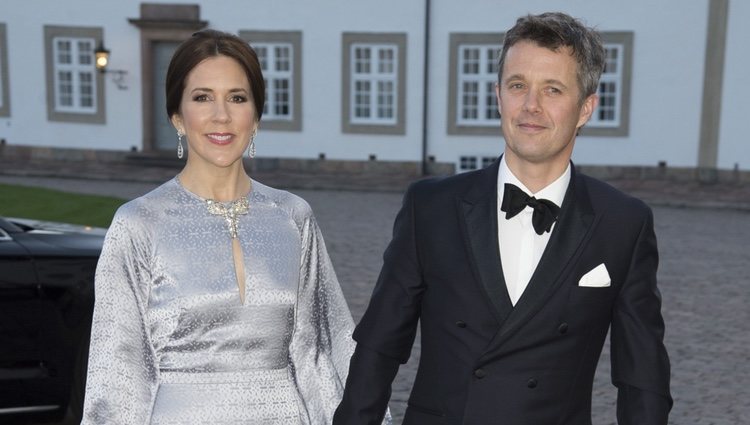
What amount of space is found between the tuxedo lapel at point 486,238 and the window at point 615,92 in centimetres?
2038

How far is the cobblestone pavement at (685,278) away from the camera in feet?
21.5

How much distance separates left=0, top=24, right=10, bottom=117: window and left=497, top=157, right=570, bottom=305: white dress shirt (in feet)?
82.7

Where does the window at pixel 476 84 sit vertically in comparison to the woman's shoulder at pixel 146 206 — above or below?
above

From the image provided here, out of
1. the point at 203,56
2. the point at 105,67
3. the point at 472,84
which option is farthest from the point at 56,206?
the point at 472,84

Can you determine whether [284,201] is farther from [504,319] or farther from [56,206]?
[56,206]

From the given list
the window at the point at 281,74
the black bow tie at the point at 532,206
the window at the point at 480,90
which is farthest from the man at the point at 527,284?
the window at the point at 281,74

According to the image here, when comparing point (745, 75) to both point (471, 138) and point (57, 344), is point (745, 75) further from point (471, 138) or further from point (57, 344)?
point (57, 344)

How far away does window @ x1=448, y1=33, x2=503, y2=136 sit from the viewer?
23.3 m

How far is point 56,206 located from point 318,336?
34.3 feet

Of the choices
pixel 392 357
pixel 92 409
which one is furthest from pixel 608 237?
pixel 92 409

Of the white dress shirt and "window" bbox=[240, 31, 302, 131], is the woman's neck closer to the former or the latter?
the white dress shirt

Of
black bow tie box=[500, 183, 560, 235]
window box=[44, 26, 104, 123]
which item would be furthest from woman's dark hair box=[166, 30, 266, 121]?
window box=[44, 26, 104, 123]

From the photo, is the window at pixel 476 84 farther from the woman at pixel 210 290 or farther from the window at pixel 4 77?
the woman at pixel 210 290

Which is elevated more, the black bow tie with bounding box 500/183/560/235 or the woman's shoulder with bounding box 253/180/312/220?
the black bow tie with bounding box 500/183/560/235
